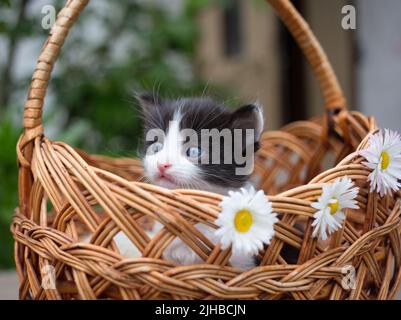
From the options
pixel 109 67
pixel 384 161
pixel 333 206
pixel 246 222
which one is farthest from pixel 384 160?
pixel 109 67

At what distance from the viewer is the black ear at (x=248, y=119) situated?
3.04ft

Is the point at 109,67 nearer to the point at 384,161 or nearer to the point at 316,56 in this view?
the point at 316,56

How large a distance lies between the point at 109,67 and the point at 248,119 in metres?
2.06

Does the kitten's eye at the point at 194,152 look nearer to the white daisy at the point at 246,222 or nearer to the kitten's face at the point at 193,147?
the kitten's face at the point at 193,147

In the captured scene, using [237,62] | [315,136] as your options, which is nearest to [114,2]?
[237,62]

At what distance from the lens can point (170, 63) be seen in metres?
3.11

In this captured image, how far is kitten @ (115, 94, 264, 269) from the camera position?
903mm

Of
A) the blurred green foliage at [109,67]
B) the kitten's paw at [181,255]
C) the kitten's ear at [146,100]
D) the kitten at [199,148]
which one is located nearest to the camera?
the kitten's paw at [181,255]

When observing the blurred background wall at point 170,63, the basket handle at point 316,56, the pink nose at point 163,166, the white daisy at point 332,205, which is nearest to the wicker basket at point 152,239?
the white daisy at point 332,205

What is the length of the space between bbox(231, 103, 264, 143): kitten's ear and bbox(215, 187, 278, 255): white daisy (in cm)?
25

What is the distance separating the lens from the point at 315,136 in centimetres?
136

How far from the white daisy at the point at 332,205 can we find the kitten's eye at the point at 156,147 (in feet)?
1.08

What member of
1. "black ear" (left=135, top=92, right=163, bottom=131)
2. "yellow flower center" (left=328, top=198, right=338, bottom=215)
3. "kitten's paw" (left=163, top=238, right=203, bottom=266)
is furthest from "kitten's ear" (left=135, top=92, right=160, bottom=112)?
"yellow flower center" (left=328, top=198, right=338, bottom=215)

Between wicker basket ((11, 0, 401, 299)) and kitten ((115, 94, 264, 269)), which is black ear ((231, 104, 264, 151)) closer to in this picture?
kitten ((115, 94, 264, 269))
